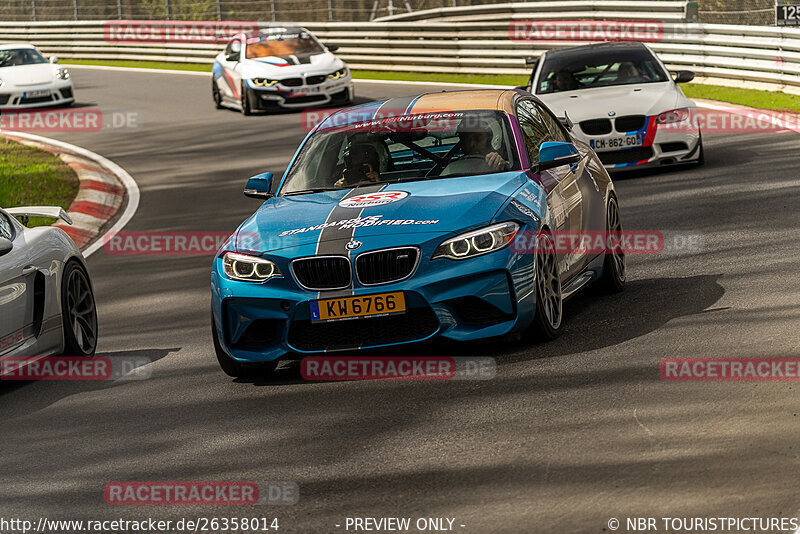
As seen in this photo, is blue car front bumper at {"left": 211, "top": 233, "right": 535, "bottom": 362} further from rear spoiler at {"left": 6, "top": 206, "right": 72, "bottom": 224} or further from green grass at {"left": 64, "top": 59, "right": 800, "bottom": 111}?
green grass at {"left": 64, "top": 59, "right": 800, "bottom": 111}

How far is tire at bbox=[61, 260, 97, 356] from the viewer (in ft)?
29.8

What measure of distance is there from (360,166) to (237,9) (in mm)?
32681

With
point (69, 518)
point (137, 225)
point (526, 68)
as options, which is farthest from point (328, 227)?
point (526, 68)

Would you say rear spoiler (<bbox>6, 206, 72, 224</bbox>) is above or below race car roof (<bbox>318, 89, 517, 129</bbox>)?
below

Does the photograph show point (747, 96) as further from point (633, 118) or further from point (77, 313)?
point (77, 313)

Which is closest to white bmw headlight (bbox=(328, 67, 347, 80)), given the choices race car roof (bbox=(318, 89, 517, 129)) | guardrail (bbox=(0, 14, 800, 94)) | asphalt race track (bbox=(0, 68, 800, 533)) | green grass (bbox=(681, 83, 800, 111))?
guardrail (bbox=(0, 14, 800, 94))

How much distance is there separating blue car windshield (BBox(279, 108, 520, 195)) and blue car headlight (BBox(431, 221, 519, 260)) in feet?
3.44

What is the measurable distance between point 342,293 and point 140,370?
197 cm

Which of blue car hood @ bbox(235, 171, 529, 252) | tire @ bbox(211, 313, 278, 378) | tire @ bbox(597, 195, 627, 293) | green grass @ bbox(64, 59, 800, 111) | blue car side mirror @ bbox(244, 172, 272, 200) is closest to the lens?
blue car hood @ bbox(235, 171, 529, 252)

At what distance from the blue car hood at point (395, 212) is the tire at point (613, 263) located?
126 cm

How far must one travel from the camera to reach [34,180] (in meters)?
19.0

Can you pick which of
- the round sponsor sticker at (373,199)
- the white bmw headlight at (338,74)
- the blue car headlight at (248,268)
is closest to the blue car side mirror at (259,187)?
the round sponsor sticker at (373,199)

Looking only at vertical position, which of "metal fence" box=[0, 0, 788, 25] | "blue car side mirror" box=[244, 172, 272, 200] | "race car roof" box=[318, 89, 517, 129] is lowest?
"metal fence" box=[0, 0, 788, 25]

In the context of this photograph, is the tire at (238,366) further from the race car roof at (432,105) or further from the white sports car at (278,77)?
the white sports car at (278,77)
